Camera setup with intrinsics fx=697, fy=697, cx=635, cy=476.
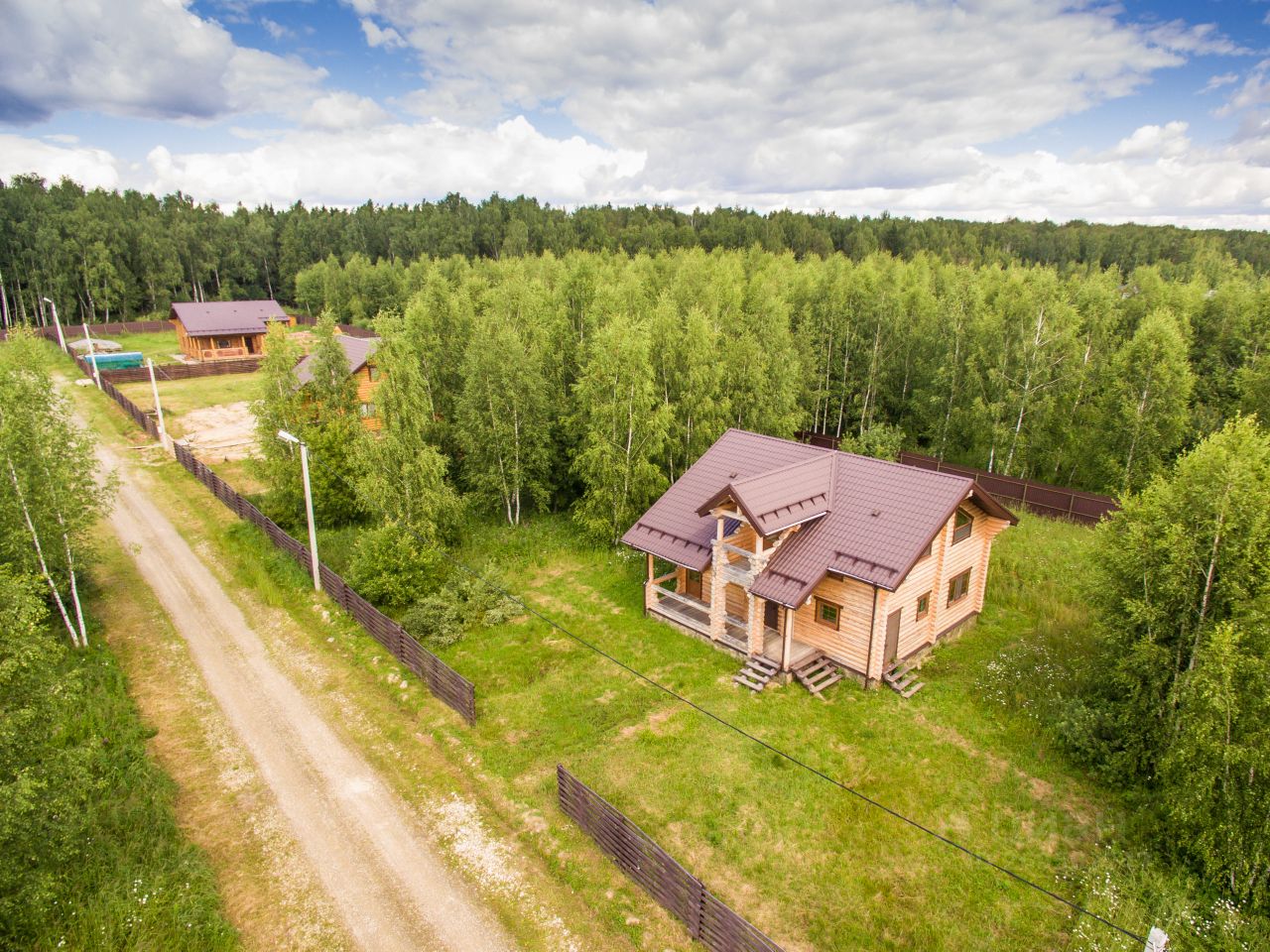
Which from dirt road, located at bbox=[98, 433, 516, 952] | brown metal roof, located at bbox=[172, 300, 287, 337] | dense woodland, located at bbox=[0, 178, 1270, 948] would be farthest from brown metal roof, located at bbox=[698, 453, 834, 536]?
brown metal roof, located at bbox=[172, 300, 287, 337]

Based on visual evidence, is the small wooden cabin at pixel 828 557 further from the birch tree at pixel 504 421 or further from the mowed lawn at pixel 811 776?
the birch tree at pixel 504 421

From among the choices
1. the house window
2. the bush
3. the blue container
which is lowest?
the bush

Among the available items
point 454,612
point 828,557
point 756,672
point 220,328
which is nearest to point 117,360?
point 220,328

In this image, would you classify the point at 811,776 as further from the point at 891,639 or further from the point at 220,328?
the point at 220,328

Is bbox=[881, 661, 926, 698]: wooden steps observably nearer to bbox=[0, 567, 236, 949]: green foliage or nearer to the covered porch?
the covered porch

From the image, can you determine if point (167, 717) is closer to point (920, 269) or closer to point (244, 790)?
point (244, 790)

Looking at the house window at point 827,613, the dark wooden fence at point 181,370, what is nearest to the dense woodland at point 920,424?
the house window at point 827,613

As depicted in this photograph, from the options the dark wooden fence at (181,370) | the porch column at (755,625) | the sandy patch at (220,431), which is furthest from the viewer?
the dark wooden fence at (181,370)
